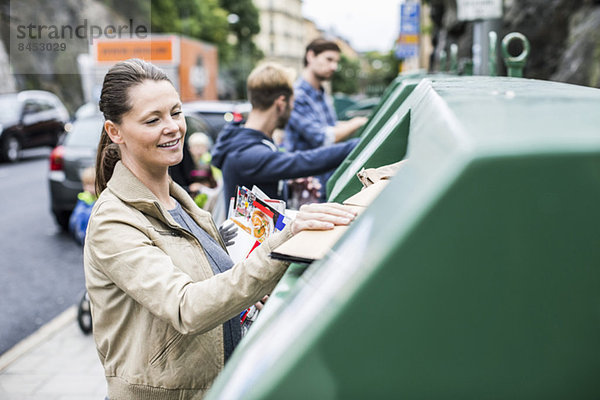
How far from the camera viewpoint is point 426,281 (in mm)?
814

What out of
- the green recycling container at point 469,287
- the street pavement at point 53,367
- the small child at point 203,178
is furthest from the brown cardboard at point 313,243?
the small child at point 203,178

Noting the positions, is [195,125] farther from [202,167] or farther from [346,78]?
[346,78]

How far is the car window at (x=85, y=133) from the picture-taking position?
8.23 meters

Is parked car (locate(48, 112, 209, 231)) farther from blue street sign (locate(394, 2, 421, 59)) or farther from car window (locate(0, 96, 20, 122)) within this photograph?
blue street sign (locate(394, 2, 421, 59))

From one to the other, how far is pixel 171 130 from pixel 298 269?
612 mm

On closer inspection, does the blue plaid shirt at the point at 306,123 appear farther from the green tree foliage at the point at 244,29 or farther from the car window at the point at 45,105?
the green tree foliage at the point at 244,29

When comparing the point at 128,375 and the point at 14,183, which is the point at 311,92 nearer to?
the point at 128,375

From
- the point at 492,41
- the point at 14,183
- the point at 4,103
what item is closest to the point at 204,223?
the point at 492,41

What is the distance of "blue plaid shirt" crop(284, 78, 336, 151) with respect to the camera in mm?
3811

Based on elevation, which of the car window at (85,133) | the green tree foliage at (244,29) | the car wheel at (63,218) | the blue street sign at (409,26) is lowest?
the car wheel at (63,218)

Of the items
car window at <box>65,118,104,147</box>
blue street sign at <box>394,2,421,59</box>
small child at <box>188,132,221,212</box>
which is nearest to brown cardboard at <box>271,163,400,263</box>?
small child at <box>188,132,221,212</box>

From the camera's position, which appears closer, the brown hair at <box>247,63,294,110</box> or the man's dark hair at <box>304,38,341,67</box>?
the brown hair at <box>247,63,294,110</box>

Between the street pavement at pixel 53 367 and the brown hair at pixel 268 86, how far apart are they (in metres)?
2.09

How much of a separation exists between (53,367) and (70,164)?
432 cm
